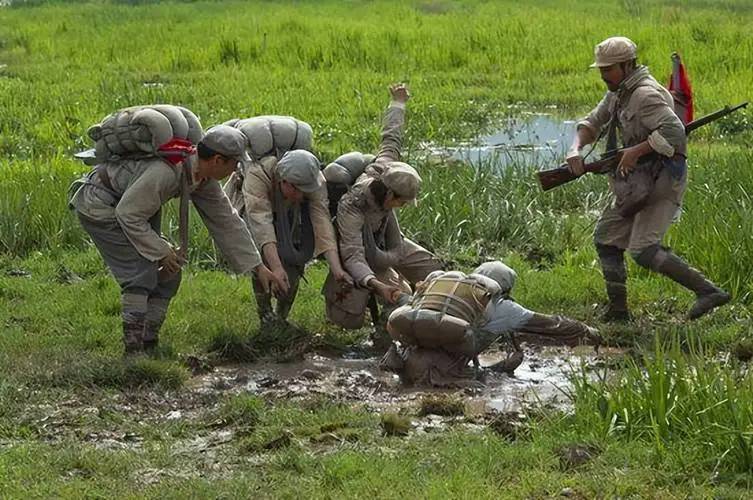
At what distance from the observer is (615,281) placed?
853cm

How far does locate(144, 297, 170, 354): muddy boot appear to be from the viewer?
7816 mm

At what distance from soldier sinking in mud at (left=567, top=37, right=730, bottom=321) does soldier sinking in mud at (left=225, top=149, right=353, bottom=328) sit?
1.52m

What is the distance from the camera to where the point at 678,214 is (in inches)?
330

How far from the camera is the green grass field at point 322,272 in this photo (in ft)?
18.7

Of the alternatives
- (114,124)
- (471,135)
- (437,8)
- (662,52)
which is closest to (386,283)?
(114,124)

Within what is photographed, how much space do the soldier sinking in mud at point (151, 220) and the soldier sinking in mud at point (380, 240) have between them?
50 centimetres

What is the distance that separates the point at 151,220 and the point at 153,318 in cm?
54

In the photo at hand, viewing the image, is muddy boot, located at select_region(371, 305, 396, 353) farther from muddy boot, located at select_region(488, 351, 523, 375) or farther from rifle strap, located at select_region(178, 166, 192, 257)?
rifle strap, located at select_region(178, 166, 192, 257)

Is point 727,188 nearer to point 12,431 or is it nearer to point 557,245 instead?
point 557,245

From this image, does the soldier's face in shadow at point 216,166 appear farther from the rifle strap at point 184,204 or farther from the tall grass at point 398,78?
the tall grass at point 398,78

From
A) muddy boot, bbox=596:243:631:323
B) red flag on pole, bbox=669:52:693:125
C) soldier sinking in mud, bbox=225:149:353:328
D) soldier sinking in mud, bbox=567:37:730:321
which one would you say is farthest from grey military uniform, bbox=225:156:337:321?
red flag on pole, bbox=669:52:693:125

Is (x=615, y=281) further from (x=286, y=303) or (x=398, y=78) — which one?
(x=398, y=78)

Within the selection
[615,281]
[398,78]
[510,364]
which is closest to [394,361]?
[510,364]

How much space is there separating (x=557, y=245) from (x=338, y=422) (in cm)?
412
